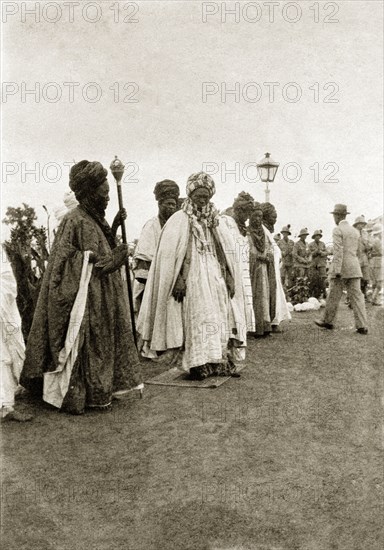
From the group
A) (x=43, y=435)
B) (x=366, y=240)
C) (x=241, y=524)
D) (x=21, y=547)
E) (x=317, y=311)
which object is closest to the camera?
(x=21, y=547)

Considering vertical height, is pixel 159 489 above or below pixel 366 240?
below

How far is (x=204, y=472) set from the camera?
4055 mm

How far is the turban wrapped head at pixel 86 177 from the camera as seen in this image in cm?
540

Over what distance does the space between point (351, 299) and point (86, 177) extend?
6.26 metres

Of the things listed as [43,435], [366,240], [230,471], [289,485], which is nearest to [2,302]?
[43,435]

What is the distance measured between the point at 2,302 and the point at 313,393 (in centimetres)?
292

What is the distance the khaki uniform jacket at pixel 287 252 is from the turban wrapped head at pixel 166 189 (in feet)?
33.0

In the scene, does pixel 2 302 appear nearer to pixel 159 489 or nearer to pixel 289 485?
pixel 159 489

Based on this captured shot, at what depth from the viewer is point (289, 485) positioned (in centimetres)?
389

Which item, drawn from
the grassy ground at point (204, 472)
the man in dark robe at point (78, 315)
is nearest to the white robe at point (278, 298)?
the grassy ground at point (204, 472)

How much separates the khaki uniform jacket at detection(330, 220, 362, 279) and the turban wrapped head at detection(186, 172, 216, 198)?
4335 mm

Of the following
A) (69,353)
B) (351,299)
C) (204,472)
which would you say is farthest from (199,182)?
(351,299)

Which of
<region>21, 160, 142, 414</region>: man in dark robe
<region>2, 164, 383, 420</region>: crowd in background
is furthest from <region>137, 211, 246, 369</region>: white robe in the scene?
<region>21, 160, 142, 414</region>: man in dark robe

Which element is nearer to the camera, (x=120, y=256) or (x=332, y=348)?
(x=120, y=256)
